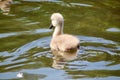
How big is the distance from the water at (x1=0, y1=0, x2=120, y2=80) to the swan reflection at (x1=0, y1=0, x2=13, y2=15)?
11 centimetres

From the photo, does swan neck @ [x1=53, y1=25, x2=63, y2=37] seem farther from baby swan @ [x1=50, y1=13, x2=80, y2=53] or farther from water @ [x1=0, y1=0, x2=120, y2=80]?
water @ [x1=0, y1=0, x2=120, y2=80]

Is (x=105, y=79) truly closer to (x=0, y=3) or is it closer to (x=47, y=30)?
(x=47, y=30)

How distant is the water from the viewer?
27.7ft

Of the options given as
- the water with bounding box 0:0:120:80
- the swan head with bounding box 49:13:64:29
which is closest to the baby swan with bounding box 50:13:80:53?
the swan head with bounding box 49:13:64:29

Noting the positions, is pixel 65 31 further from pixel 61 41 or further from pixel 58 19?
pixel 61 41

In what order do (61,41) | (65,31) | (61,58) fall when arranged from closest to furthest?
(61,58)
(61,41)
(65,31)

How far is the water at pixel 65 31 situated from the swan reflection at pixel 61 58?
0.07 m

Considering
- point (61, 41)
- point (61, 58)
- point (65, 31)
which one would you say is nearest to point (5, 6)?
point (65, 31)

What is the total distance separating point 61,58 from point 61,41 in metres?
0.39

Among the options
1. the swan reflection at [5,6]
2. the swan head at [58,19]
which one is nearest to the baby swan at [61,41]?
the swan head at [58,19]

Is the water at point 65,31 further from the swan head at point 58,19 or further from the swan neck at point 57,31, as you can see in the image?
the swan head at point 58,19

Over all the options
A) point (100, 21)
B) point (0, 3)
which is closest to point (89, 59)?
point (100, 21)

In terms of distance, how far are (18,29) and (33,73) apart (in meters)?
2.36

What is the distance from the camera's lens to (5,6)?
1266 cm
